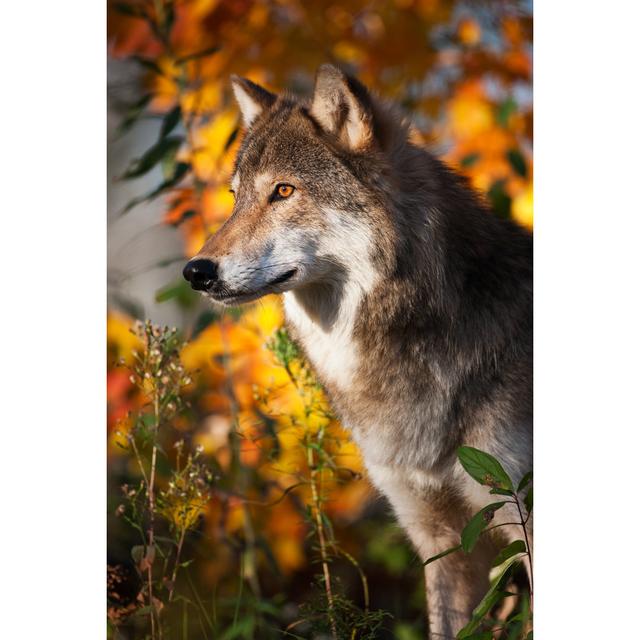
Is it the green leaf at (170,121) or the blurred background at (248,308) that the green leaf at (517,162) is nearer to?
the blurred background at (248,308)

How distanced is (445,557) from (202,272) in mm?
1072

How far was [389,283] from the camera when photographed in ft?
6.92

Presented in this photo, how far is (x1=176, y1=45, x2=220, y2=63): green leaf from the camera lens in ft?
8.25

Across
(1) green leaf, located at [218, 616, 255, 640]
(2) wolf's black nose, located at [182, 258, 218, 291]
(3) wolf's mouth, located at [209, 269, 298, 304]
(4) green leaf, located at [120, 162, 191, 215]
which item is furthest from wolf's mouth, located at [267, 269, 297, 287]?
(1) green leaf, located at [218, 616, 255, 640]

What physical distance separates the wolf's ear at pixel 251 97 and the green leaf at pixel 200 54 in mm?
205

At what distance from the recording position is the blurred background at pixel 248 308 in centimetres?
238

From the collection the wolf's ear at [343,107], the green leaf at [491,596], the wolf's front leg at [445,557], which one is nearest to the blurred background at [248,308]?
the wolf's front leg at [445,557]

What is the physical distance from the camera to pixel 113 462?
2.55m

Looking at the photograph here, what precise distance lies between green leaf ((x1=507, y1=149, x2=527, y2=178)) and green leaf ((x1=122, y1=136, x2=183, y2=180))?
980 mm

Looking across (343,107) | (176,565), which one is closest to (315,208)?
(343,107)
